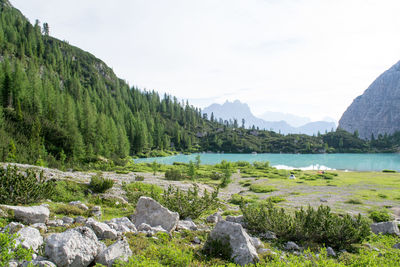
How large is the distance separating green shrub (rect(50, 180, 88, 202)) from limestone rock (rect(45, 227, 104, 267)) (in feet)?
29.6

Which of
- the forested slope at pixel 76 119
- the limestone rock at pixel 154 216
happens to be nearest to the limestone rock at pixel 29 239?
the limestone rock at pixel 154 216

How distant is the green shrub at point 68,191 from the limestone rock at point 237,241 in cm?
1017

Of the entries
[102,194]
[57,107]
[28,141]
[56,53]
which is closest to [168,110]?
[56,53]

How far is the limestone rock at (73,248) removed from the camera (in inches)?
193

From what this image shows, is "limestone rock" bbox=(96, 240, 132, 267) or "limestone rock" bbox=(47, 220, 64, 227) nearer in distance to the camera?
"limestone rock" bbox=(96, 240, 132, 267)

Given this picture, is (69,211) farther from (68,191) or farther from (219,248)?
(219,248)

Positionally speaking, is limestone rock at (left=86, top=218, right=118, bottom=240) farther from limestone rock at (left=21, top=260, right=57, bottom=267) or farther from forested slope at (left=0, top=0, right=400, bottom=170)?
forested slope at (left=0, top=0, right=400, bottom=170)

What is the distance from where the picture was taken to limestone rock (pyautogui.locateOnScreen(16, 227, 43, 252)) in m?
5.25

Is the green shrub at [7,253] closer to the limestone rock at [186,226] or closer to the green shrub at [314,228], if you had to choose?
the limestone rock at [186,226]

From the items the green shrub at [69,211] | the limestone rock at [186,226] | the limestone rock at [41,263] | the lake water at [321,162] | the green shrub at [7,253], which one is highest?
the green shrub at [7,253]

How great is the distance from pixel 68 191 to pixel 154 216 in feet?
26.4

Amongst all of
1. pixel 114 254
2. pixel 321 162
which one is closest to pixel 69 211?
pixel 114 254

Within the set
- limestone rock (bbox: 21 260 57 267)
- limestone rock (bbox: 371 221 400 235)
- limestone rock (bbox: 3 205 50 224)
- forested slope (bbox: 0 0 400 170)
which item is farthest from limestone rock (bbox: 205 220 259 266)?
forested slope (bbox: 0 0 400 170)

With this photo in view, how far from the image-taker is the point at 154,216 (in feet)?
30.5
